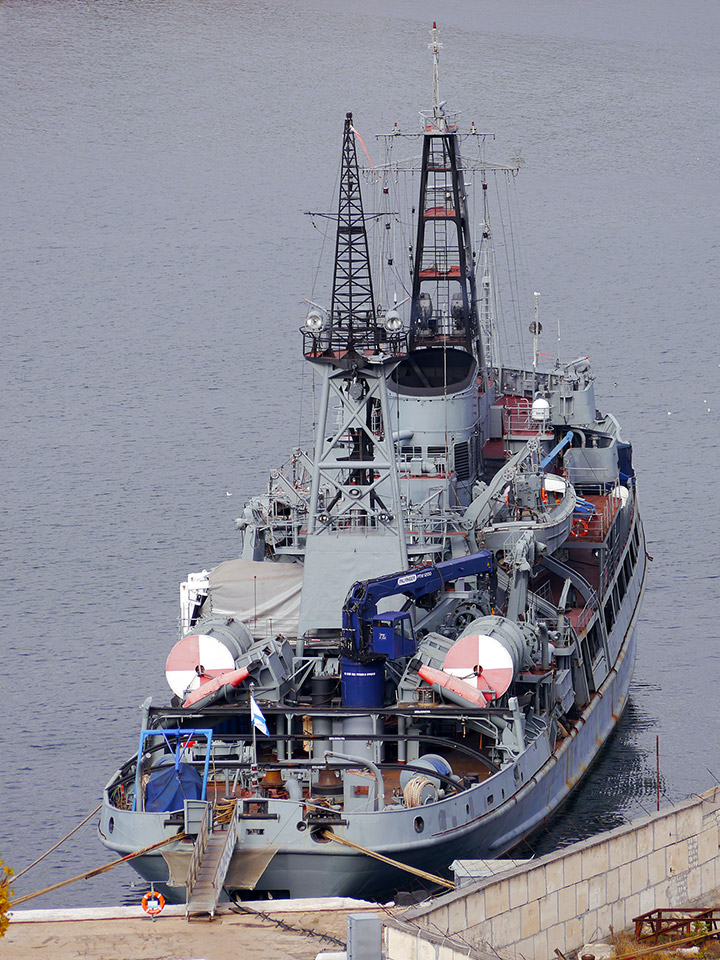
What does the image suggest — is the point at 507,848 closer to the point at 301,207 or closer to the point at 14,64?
the point at 301,207

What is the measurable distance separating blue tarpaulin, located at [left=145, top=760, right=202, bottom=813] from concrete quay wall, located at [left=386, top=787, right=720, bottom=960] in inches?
489

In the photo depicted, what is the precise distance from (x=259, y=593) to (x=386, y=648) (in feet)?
20.0

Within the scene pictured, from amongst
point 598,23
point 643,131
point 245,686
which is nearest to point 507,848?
point 245,686

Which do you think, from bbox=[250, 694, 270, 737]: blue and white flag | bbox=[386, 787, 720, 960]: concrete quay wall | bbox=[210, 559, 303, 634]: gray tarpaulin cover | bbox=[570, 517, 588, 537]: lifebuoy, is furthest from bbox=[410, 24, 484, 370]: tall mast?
bbox=[386, 787, 720, 960]: concrete quay wall

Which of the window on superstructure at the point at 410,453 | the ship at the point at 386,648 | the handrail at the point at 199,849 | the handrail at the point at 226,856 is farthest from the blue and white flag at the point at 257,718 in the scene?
the window on superstructure at the point at 410,453

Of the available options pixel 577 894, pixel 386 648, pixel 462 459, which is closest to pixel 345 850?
pixel 386 648

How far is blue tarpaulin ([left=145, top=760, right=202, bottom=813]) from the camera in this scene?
1537 inches

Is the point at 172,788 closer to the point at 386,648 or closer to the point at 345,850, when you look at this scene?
the point at 345,850

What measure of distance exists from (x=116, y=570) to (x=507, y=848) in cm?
3164

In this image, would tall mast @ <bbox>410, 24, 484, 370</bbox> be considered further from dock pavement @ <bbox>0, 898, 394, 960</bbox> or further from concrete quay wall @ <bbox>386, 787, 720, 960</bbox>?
concrete quay wall @ <bbox>386, 787, 720, 960</bbox>

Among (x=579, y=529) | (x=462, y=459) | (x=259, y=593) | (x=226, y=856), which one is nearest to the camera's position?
(x=226, y=856)

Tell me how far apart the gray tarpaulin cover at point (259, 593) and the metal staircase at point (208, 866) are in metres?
10.5

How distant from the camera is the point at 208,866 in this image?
35250mm

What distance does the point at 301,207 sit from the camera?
12419 cm
